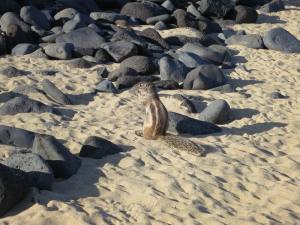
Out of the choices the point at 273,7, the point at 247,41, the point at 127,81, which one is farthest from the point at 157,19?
the point at 127,81

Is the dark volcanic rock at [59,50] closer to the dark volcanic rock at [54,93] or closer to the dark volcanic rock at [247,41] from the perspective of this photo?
the dark volcanic rock at [54,93]

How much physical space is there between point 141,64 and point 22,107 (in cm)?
364

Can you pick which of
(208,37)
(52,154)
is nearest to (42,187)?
(52,154)

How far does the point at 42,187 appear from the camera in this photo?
648 centimetres

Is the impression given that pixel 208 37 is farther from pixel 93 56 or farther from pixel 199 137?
pixel 199 137

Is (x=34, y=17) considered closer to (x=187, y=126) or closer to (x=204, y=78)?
(x=204, y=78)

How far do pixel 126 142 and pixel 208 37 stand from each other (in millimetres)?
7796

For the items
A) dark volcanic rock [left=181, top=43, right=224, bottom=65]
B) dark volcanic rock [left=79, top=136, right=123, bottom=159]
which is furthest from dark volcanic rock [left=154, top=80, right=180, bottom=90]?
dark volcanic rock [left=79, top=136, right=123, bottom=159]

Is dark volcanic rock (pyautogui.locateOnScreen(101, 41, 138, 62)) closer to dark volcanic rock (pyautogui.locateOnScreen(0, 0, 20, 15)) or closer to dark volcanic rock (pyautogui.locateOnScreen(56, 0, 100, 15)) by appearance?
dark volcanic rock (pyautogui.locateOnScreen(0, 0, 20, 15))

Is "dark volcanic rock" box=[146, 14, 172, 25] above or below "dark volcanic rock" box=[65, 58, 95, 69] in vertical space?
above

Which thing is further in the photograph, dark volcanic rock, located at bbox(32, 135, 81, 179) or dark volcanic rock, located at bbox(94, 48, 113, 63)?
dark volcanic rock, located at bbox(94, 48, 113, 63)

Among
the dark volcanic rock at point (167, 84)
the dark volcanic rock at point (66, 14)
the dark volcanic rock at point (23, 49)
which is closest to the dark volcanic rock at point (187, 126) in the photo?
the dark volcanic rock at point (167, 84)

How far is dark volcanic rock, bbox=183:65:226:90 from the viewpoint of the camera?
37.7 ft

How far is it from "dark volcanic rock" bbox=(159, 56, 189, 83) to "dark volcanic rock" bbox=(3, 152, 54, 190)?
5.70 m
